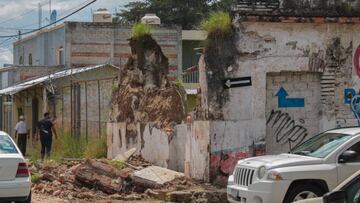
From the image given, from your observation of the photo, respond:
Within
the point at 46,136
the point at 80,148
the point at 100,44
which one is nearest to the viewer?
the point at 80,148

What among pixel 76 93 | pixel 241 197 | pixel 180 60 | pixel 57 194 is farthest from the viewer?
pixel 180 60

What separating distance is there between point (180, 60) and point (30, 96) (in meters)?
8.79

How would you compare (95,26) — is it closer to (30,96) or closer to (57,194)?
(30,96)

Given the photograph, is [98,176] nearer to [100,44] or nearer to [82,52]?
[82,52]

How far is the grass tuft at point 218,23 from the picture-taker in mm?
15250

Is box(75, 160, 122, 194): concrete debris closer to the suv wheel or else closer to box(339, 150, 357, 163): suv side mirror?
the suv wheel

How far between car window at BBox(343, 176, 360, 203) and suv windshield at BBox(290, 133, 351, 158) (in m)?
5.15

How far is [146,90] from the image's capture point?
20531 millimetres

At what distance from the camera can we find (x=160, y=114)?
63.3ft

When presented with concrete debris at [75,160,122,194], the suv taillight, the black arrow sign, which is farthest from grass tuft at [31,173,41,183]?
the black arrow sign

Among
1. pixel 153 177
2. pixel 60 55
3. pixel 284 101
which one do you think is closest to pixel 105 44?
pixel 60 55

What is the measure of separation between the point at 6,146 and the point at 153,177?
13.4ft

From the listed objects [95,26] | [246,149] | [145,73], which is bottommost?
[246,149]

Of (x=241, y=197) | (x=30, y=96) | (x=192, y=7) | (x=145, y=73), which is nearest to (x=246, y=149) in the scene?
(x=241, y=197)
